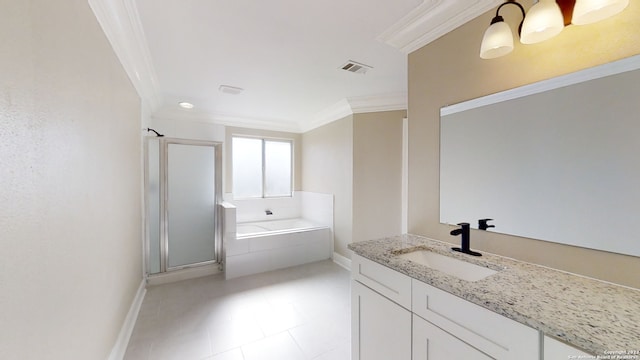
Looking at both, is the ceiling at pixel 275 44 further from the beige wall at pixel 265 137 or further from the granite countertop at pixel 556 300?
the granite countertop at pixel 556 300

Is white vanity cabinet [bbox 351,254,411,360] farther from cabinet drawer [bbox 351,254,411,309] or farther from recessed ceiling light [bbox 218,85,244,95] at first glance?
recessed ceiling light [bbox 218,85,244,95]

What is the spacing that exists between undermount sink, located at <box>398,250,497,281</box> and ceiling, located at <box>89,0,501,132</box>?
1538 millimetres

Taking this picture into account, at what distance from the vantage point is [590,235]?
1.04 metres

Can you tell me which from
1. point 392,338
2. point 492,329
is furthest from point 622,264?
point 392,338

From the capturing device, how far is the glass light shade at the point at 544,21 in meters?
1.03

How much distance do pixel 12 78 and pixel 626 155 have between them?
87.9 inches

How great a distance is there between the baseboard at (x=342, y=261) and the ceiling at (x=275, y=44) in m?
2.28

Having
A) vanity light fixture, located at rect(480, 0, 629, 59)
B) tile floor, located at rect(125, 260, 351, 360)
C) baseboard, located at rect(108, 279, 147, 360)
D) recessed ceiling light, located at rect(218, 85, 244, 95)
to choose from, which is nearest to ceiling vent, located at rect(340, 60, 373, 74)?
vanity light fixture, located at rect(480, 0, 629, 59)

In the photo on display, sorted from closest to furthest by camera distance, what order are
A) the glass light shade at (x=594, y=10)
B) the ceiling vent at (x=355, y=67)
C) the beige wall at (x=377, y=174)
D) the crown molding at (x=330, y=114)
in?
the glass light shade at (x=594, y=10) → the ceiling vent at (x=355, y=67) → the beige wall at (x=377, y=174) → the crown molding at (x=330, y=114)

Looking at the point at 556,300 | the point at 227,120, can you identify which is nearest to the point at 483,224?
the point at 556,300

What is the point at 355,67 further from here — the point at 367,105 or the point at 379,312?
the point at 379,312

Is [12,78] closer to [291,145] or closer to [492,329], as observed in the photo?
[492,329]

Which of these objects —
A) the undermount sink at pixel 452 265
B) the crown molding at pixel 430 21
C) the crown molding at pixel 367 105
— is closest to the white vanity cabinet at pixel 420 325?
the undermount sink at pixel 452 265

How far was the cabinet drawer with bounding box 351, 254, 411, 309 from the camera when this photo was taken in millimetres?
1180
